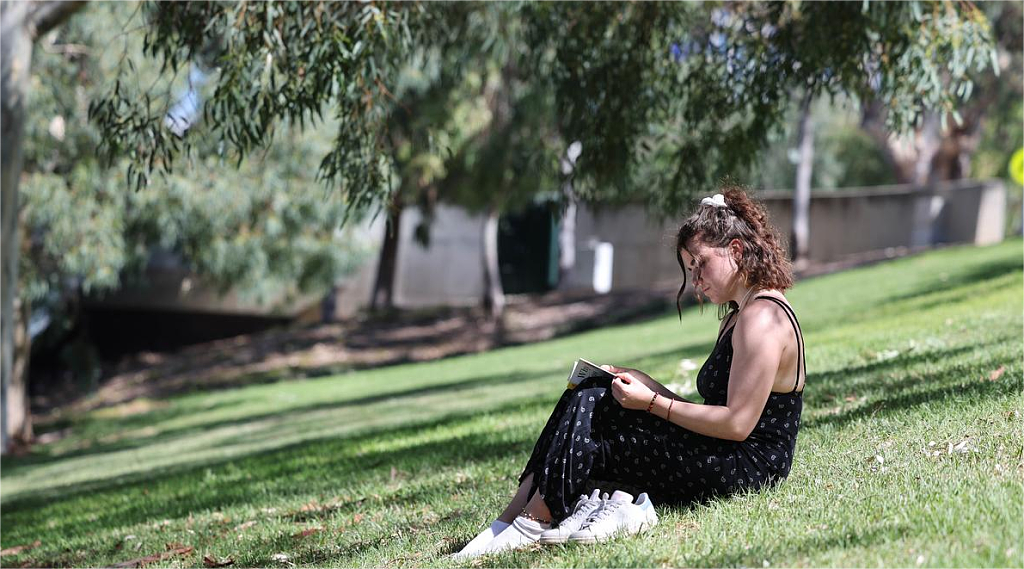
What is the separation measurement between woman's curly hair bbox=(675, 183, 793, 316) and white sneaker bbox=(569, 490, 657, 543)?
2.68 feet

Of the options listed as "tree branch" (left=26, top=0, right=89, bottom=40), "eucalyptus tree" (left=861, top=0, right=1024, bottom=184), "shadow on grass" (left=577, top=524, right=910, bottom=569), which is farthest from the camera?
"eucalyptus tree" (left=861, top=0, right=1024, bottom=184)

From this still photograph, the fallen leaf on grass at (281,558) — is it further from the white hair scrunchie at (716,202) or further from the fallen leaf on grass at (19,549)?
the fallen leaf on grass at (19,549)

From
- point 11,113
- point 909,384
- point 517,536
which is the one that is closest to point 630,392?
point 517,536

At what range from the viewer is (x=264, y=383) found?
Answer: 67.5 ft

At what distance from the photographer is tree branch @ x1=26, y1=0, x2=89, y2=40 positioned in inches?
468

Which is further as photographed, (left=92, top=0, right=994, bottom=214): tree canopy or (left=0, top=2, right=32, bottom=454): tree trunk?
(left=0, top=2, right=32, bottom=454): tree trunk

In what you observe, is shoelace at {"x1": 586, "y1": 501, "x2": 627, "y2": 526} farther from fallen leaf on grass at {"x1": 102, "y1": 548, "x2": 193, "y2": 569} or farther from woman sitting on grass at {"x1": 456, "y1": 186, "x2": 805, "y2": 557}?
fallen leaf on grass at {"x1": 102, "y1": 548, "x2": 193, "y2": 569}

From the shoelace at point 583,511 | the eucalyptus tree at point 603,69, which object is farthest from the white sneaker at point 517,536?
the eucalyptus tree at point 603,69

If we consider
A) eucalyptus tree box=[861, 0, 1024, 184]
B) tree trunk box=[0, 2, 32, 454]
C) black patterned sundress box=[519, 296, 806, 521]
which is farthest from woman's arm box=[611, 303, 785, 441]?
eucalyptus tree box=[861, 0, 1024, 184]

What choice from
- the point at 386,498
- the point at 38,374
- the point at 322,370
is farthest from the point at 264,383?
the point at 386,498

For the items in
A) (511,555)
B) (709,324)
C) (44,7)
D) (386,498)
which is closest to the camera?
(511,555)

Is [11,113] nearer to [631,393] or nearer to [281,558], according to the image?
[281,558]

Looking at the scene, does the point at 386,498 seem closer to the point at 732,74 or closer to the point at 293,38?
the point at 293,38

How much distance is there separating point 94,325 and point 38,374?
8.59 feet
